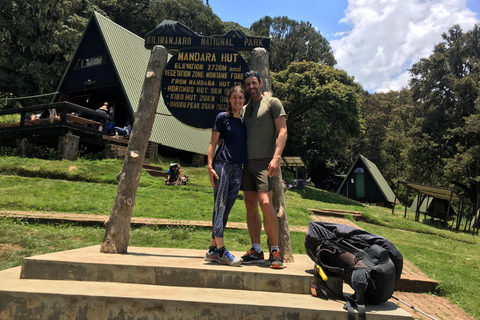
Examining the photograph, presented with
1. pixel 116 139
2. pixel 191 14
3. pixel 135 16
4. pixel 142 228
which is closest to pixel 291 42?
pixel 191 14

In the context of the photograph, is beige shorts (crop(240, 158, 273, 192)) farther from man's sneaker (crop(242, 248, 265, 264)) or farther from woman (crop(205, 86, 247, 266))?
man's sneaker (crop(242, 248, 265, 264))

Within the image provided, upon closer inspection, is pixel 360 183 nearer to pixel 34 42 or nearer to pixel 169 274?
pixel 169 274

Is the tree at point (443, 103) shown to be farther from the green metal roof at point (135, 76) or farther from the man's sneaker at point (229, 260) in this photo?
the man's sneaker at point (229, 260)

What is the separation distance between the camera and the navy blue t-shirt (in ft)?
12.0

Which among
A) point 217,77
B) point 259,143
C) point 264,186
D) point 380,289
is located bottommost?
point 380,289

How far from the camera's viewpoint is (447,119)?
24953mm

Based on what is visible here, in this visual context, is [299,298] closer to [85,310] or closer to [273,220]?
[273,220]

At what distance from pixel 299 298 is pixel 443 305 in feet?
9.96

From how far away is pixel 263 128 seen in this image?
149 inches

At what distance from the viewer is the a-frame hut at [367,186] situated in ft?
90.2

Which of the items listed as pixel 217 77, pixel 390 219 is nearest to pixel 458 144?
pixel 390 219

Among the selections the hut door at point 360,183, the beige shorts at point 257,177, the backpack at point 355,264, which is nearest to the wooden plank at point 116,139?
the beige shorts at point 257,177

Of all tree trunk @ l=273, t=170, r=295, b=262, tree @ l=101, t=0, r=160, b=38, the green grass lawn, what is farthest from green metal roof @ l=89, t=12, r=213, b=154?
tree @ l=101, t=0, r=160, b=38

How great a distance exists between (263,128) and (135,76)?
1564 cm
